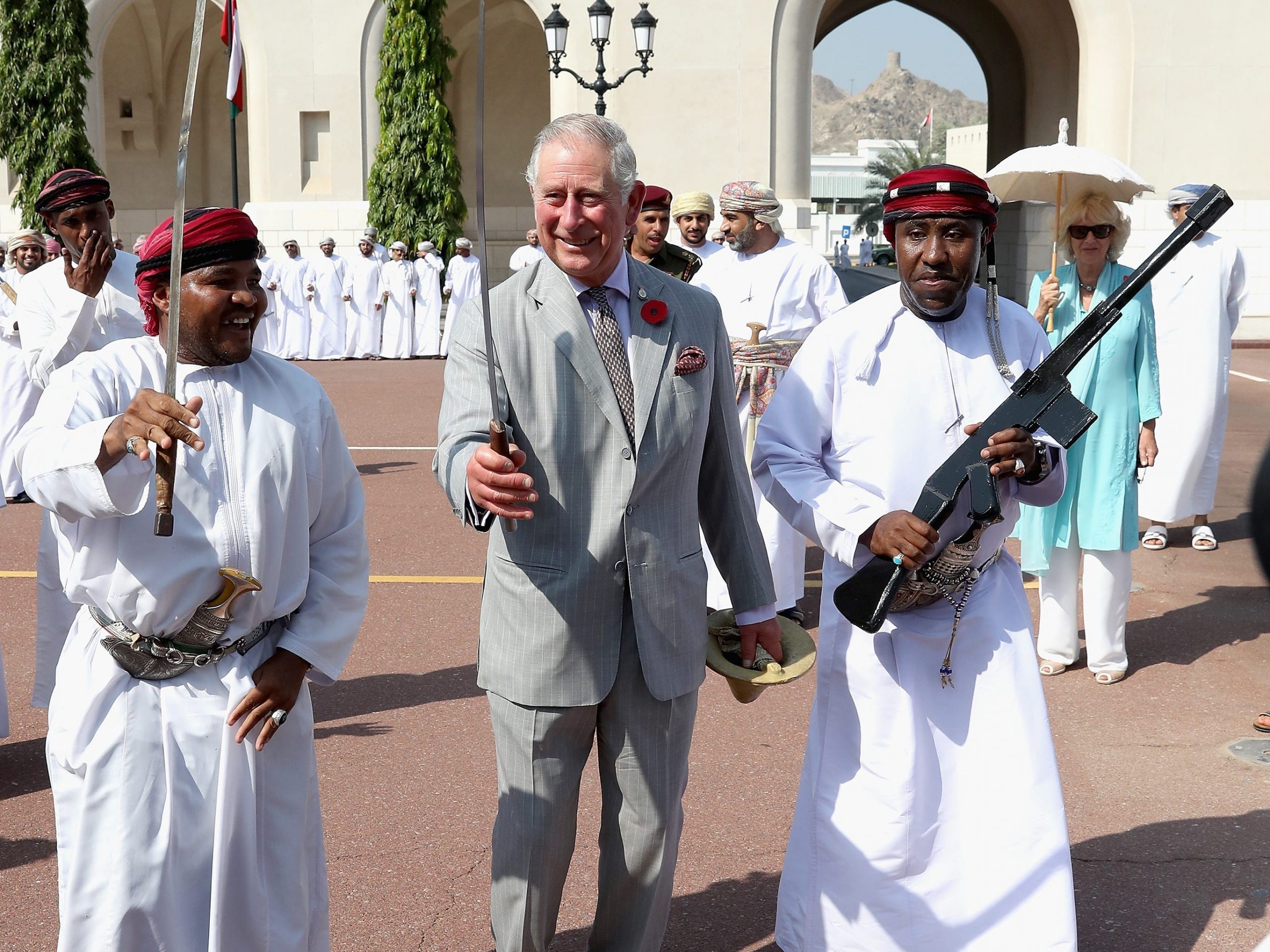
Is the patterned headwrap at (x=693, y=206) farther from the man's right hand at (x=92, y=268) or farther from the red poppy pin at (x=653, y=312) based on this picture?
the red poppy pin at (x=653, y=312)

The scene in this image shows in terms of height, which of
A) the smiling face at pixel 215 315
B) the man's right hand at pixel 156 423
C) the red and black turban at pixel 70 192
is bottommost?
the man's right hand at pixel 156 423

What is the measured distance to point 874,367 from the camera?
3.51 metres

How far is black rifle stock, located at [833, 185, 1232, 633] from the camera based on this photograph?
3.31 meters

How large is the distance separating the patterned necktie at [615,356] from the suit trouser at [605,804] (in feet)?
1.51

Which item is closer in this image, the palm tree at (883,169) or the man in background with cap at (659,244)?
the man in background with cap at (659,244)

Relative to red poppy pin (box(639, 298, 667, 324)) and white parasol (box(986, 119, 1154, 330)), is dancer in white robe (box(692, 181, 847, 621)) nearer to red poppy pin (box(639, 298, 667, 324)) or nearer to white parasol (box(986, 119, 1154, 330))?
white parasol (box(986, 119, 1154, 330))

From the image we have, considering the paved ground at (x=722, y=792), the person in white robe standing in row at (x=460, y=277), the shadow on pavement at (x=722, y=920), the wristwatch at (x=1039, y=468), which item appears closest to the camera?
the wristwatch at (x=1039, y=468)

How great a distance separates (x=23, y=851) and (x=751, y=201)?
454 cm

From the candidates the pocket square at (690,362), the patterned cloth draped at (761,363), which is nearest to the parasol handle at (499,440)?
the pocket square at (690,362)

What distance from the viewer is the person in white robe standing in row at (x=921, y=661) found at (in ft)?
11.1

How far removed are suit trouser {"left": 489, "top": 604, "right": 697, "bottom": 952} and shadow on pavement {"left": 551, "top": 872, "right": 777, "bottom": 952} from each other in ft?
1.61

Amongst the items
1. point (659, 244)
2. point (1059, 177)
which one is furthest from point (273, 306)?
point (1059, 177)

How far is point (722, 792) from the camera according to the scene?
4.72 m

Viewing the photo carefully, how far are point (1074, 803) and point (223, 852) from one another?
2.96 meters
